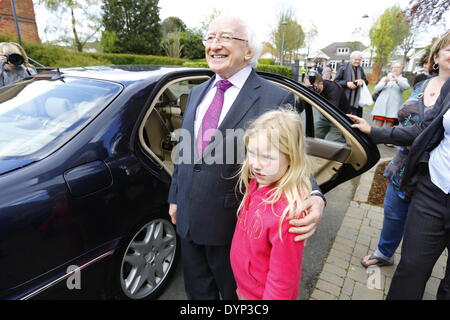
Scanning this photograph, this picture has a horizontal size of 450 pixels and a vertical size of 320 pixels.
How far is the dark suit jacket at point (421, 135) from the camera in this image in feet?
5.16

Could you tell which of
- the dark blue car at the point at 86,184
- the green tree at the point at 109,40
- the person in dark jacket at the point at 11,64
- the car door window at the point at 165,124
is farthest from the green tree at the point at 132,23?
the dark blue car at the point at 86,184

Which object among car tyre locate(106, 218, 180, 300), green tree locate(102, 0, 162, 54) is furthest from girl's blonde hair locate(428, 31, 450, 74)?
green tree locate(102, 0, 162, 54)

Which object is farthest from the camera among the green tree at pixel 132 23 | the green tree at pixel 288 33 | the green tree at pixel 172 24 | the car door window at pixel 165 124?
the green tree at pixel 172 24

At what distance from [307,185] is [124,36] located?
3232 centimetres

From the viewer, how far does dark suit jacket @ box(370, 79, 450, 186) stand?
1574mm

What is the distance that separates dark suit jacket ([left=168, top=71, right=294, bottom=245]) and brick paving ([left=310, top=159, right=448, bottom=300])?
48.2 inches

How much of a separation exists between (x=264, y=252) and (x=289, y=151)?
18.7 inches

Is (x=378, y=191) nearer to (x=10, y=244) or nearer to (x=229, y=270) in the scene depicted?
(x=229, y=270)

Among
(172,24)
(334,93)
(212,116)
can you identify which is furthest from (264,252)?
(172,24)

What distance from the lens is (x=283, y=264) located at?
3.82 ft

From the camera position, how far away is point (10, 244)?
4.01 feet

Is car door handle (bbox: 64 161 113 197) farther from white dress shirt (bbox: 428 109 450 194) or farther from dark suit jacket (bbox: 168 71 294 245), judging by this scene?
white dress shirt (bbox: 428 109 450 194)

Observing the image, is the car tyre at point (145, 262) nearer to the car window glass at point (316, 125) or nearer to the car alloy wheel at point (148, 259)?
the car alloy wheel at point (148, 259)

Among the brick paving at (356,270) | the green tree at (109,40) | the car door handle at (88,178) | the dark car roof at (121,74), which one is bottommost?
the brick paving at (356,270)
